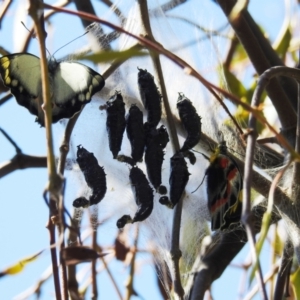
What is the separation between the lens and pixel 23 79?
179 cm

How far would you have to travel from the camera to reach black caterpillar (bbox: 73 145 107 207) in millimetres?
1614

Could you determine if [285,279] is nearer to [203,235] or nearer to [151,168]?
[203,235]

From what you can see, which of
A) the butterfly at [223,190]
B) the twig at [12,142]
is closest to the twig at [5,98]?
the twig at [12,142]

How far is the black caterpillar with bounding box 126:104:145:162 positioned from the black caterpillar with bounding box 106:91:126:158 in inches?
0.8

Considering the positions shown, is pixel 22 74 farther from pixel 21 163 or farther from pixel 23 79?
pixel 21 163

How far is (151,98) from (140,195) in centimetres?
22

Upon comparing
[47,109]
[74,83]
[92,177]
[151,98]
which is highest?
[74,83]

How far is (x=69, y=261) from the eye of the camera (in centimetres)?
112

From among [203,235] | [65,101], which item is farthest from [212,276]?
[65,101]

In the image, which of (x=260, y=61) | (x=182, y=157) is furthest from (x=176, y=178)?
(x=260, y=61)

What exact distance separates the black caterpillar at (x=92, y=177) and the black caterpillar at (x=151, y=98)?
0.16 metres

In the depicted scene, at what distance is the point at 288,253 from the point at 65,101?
77cm

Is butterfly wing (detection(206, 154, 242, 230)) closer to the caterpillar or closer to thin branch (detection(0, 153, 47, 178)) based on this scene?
the caterpillar

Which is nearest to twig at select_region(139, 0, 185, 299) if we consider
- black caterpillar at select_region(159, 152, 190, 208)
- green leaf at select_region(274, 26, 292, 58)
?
black caterpillar at select_region(159, 152, 190, 208)
